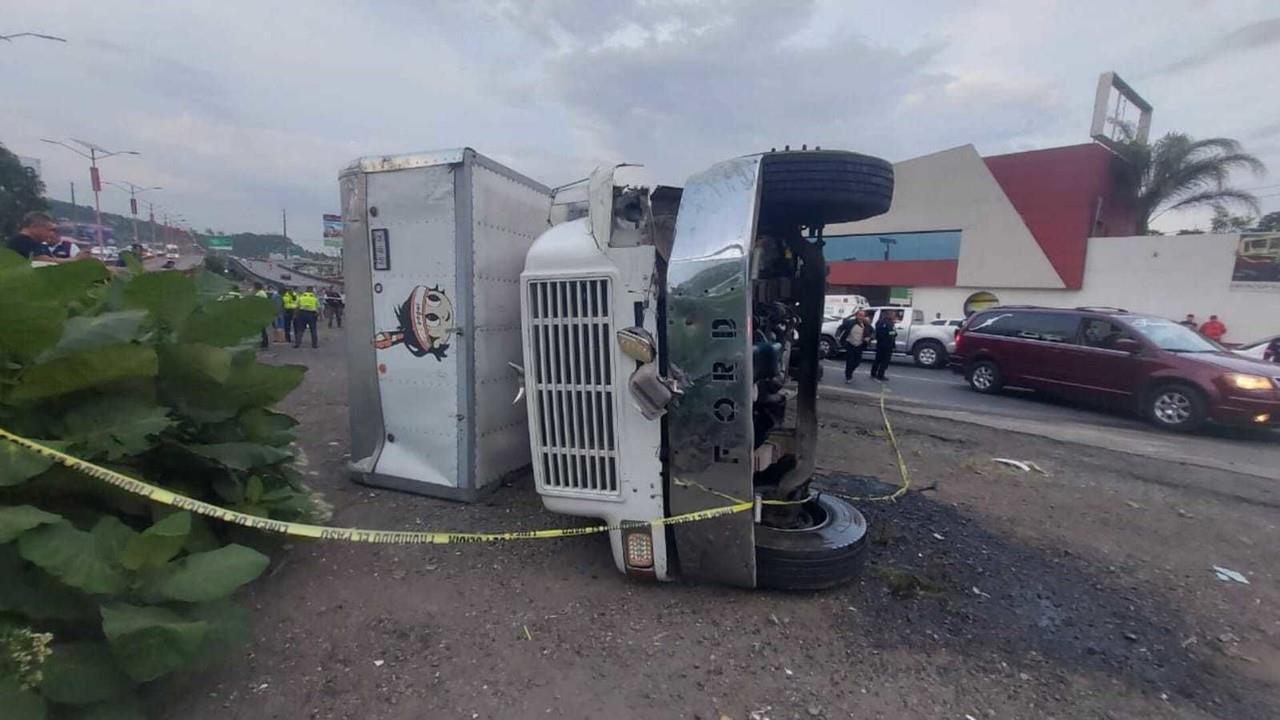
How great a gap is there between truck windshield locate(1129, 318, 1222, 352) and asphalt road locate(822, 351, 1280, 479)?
3.70 feet

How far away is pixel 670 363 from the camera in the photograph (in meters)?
2.85

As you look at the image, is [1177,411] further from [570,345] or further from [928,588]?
[570,345]

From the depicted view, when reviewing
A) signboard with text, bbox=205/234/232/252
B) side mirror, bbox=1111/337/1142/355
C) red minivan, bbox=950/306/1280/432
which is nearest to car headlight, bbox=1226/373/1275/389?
red minivan, bbox=950/306/1280/432

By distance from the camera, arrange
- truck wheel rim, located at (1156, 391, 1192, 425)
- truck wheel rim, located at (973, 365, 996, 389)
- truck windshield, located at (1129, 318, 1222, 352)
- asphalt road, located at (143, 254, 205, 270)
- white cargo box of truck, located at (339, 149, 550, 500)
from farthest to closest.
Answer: truck wheel rim, located at (973, 365, 996, 389), truck windshield, located at (1129, 318, 1222, 352), truck wheel rim, located at (1156, 391, 1192, 425), asphalt road, located at (143, 254, 205, 270), white cargo box of truck, located at (339, 149, 550, 500)

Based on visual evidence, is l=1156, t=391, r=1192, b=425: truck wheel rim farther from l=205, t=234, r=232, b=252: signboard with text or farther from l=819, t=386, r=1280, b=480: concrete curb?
l=205, t=234, r=232, b=252: signboard with text

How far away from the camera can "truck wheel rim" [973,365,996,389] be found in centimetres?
1077

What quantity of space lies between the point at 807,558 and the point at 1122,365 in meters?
8.42

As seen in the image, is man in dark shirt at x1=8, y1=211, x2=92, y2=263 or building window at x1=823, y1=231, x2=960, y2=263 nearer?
man in dark shirt at x1=8, y1=211, x2=92, y2=263

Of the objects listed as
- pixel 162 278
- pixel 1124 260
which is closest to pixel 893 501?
pixel 162 278

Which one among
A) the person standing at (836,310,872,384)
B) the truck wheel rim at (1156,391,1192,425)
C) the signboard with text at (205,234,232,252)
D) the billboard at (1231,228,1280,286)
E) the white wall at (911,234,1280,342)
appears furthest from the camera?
the signboard with text at (205,234,232,252)

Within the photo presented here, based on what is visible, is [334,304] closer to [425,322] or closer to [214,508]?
[425,322]

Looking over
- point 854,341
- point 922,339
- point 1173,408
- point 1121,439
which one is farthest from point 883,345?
point 1121,439

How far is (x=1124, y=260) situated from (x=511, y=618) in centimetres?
2628

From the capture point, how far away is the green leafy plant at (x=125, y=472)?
6.38 feet
